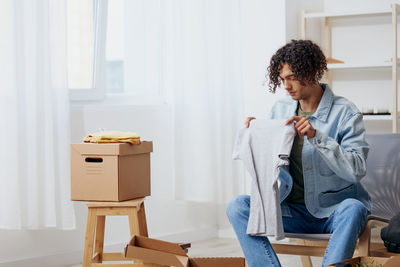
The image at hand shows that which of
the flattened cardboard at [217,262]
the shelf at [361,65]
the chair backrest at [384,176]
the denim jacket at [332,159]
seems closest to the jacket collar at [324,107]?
the denim jacket at [332,159]

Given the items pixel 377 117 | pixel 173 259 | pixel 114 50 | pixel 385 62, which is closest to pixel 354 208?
pixel 173 259

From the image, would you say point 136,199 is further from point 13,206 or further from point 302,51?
point 302,51

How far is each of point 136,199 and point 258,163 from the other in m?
0.67

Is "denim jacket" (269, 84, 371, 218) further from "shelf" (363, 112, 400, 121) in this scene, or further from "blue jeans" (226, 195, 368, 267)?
"shelf" (363, 112, 400, 121)

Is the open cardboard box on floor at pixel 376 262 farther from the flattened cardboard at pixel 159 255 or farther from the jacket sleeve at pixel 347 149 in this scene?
the jacket sleeve at pixel 347 149

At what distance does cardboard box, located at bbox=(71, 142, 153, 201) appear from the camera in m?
2.64

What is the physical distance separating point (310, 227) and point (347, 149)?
0.32m

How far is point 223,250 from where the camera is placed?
3.75 m

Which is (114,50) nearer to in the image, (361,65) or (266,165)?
(361,65)

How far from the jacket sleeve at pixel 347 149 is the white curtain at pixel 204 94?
158cm

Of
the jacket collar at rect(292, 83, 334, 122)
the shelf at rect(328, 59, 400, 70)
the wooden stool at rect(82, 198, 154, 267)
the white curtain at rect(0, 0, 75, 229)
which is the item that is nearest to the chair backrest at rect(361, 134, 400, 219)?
the jacket collar at rect(292, 83, 334, 122)

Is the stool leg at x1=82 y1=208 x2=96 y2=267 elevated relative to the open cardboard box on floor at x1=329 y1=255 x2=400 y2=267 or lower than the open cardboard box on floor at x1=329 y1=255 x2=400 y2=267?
lower

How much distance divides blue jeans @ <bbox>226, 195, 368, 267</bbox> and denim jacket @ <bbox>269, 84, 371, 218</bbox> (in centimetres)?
5

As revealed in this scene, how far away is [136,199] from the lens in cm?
273
